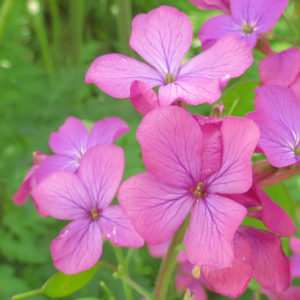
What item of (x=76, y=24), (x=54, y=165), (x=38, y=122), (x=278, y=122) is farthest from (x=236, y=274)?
(x=76, y=24)

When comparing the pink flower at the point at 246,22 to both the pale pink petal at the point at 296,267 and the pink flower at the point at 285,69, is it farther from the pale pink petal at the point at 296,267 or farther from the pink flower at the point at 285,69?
the pale pink petal at the point at 296,267

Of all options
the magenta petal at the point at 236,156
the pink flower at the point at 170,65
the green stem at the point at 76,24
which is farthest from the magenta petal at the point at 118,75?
the green stem at the point at 76,24

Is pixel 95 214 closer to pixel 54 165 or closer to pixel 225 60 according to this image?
pixel 54 165

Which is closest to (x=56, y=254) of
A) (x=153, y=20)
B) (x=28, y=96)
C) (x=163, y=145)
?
(x=163, y=145)

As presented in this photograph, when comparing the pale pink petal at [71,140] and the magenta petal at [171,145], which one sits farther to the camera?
the pale pink petal at [71,140]

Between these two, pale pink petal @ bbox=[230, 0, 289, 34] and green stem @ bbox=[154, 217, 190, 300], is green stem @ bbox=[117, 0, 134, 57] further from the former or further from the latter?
green stem @ bbox=[154, 217, 190, 300]

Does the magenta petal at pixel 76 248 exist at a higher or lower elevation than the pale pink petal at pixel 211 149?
lower

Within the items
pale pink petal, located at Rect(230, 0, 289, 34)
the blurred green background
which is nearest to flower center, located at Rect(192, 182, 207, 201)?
pale pink petal, located at Rect(230, 0, 289, 34)
